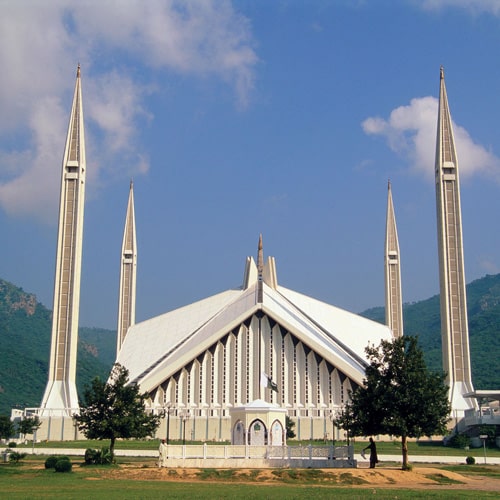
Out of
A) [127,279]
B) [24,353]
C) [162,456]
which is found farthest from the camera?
[24,353]

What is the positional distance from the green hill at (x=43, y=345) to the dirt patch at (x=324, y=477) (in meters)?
46.0

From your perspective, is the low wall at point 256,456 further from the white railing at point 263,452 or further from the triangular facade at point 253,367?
the triangular facade at point 253,367

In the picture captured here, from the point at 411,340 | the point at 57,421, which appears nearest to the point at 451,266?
the point at 411,340

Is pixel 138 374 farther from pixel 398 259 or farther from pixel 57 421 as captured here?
pixel 398 259

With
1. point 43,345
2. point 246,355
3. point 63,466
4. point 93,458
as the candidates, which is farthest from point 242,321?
point 43,345

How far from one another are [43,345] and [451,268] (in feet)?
206

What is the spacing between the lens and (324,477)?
21.3 m

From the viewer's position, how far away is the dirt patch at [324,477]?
68.0ft

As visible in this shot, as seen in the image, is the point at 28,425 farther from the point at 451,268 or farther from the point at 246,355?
the point at 451,268

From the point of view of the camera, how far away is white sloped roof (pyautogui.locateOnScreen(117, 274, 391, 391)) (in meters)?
45.0


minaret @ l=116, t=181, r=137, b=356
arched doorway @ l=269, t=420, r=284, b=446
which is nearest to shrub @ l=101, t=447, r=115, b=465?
arched doorway @ l=269, t=420, r=284, b=446

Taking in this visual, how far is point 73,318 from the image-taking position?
44.6 meters

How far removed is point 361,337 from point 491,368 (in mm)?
41436

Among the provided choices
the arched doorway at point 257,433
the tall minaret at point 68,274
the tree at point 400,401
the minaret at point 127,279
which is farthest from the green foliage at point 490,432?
the minaret at point 127,279
